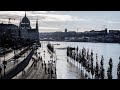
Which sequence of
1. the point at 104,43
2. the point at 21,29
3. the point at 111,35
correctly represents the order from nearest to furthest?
the point at 21,29
the point at 111,35
the point at 104,43
